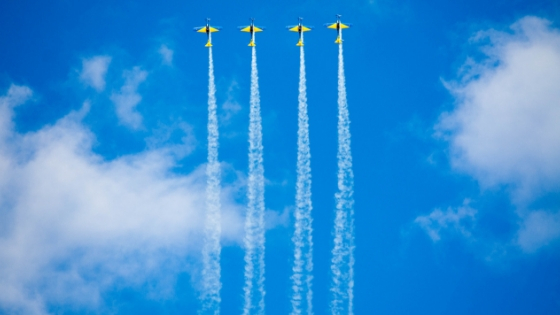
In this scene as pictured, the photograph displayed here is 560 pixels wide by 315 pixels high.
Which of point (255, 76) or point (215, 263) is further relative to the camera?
point (255, 76)

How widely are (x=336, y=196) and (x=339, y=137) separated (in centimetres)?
583

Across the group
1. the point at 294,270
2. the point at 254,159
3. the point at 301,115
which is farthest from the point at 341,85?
the point at 294,270

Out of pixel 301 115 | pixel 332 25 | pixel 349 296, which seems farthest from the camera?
pixel 332 25

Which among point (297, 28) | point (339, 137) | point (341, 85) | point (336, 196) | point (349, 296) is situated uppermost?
point (297, 28)

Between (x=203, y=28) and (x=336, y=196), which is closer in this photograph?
(x=336, y=196)

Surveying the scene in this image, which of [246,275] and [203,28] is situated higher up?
[203,28]

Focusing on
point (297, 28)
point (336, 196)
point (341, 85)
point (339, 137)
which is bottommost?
point (336, 196)

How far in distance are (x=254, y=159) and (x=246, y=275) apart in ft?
32.9

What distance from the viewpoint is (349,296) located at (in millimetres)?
66500

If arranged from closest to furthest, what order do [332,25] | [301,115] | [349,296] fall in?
[349,296] < [301,115] < [332,25]

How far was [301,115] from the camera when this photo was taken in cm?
7169

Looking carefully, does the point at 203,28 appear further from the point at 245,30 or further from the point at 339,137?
the point at 339,137

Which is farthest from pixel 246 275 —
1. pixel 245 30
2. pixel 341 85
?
pixel 245 30

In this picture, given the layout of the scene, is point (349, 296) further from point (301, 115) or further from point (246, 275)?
point (301, 115)
